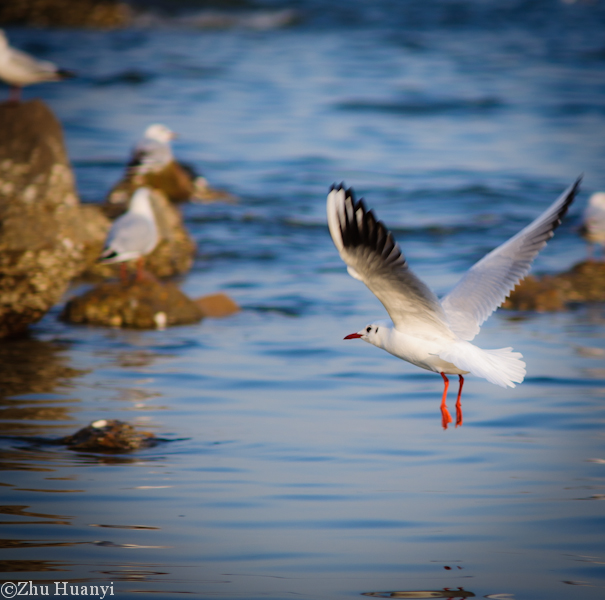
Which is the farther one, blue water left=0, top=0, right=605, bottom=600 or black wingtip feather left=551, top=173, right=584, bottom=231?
black wingtip feather left=551, top=173, right=584, bottom=231

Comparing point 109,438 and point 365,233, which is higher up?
point 365,233

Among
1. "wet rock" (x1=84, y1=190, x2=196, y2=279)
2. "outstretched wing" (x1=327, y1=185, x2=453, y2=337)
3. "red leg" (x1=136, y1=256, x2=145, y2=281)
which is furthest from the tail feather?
"wet rock" (x1=84, y1=190, x2=196, y2=279)

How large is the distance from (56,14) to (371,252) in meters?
33.5

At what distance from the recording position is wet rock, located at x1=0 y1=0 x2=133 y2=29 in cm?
3425

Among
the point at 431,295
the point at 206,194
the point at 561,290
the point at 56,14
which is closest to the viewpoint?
the point at 431,295

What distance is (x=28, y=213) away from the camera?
27.1 feet

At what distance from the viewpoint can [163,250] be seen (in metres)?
10.9

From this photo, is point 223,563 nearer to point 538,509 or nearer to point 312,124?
point 538,509

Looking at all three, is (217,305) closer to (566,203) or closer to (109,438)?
(109,438)

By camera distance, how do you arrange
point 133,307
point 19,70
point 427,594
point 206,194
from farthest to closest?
1. point 206,194
2. point 19,70
3. point 133,307
4. point 427,594

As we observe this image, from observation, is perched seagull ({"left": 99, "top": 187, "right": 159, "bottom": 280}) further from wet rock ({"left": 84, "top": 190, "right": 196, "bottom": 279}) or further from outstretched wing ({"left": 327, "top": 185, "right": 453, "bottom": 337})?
outstretched wing ({"left": 327, "top": 185, "right": 453, "bottom": 337})

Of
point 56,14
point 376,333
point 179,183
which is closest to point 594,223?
point 376,333

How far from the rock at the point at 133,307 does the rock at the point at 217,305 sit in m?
0.22

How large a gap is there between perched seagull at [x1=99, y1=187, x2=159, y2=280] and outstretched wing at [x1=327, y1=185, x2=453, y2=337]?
498 centimetres
